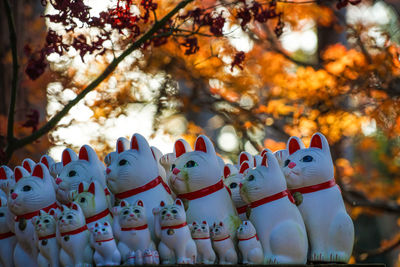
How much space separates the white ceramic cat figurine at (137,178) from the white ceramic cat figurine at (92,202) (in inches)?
3.4

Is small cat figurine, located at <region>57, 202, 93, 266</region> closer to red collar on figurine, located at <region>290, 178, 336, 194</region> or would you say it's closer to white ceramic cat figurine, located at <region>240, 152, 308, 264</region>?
white ceramic cat figurine, located at <region>240, 152, 308, 264</region>

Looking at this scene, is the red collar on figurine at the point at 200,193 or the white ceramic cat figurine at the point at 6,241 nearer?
the red collar on figurine at the point at 200,193

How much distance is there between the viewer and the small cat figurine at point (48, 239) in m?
3.34

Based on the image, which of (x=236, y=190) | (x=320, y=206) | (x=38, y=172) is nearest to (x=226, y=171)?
(x=236, y=190)

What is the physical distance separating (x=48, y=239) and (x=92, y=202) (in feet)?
1.03

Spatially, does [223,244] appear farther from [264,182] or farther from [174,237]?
[264,182]

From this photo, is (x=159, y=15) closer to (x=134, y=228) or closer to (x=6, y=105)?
(x=6, y=105)

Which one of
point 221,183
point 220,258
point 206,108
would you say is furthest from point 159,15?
point 220,258

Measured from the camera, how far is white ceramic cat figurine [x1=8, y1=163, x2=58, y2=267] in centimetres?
351

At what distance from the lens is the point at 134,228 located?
319 cm

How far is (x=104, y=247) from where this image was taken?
3.10m

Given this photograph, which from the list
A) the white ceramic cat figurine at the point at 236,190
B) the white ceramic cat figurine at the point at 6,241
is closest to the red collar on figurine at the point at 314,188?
the white ceramic cat figurine at the point at 236,190

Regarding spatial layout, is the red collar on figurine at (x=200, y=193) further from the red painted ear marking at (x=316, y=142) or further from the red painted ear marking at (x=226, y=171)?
the red painted ear marking at (x=316, y=142)

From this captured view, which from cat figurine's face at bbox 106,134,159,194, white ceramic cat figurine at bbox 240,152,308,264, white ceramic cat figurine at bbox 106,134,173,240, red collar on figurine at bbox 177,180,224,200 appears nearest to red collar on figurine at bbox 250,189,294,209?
white ceramic cat figurine at bbox 240,152,308,264
